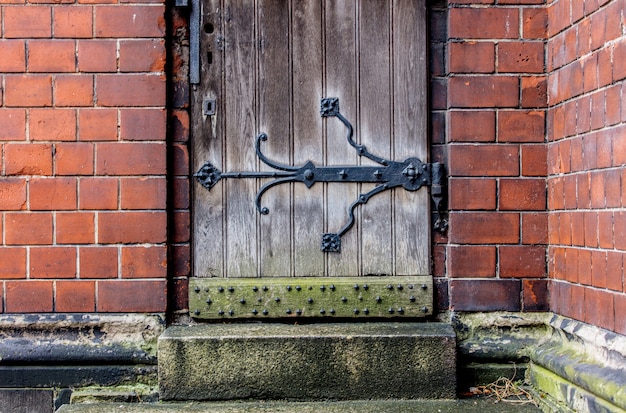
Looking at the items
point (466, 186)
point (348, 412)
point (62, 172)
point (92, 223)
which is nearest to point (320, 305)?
point (348, 412)

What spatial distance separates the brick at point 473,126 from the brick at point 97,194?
142 cm

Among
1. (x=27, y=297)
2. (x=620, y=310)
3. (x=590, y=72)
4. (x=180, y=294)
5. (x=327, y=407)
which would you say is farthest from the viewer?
(x=180, y=294)

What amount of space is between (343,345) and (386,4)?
145cm

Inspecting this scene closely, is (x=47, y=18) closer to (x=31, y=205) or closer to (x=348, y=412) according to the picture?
(x=31, y=205)

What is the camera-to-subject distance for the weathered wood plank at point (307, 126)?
98.7 inches

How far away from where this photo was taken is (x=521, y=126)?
7.92ft

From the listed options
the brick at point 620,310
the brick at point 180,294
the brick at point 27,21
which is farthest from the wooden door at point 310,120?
the brick at point 620,310

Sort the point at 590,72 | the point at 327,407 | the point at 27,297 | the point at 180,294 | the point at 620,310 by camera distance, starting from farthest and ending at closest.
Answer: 1. the point at 180,294
2. the point at 27,297
3. the point at 327,407
4. the point at 590,72
5. the point at 620,310

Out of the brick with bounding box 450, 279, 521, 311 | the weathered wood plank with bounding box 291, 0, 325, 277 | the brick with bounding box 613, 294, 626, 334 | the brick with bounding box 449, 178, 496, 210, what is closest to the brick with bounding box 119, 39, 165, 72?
the weathered wood plank with bounding box 291, 0, 325, 277

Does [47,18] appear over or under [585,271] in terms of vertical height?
over

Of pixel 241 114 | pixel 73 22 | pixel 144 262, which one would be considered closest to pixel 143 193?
pixel 144 262

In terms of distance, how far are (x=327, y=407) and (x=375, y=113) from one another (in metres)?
1.22

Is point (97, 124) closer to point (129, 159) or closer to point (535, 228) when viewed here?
point (129, 159)

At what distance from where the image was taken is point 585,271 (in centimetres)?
212
